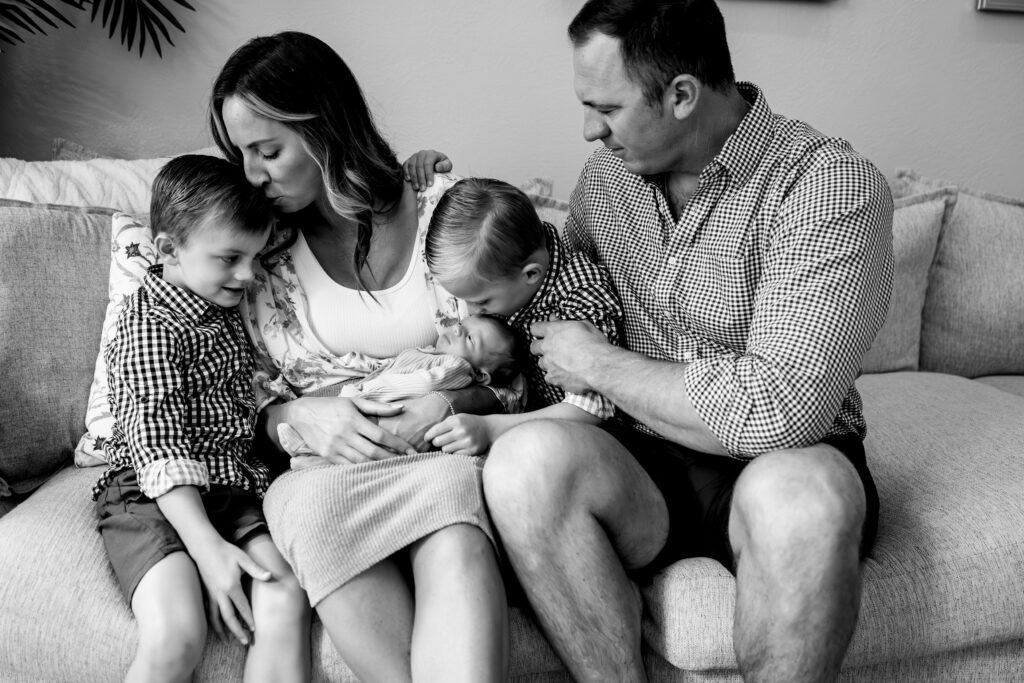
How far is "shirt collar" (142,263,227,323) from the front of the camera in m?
1.54

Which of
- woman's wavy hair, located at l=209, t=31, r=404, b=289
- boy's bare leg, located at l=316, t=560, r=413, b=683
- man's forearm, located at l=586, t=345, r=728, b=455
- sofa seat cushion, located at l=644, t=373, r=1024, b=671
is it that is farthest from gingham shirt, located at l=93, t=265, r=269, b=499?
sofa seat cushion, located at l=644, t=373, r=1024, b=671

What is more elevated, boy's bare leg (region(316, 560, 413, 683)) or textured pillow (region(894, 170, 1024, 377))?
textured pillow (region(894, 170, 1024, 377))

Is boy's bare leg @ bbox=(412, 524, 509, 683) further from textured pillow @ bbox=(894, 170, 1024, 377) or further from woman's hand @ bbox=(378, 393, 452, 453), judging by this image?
textured pillow @ bbox=(894, 170, 1024, 377)

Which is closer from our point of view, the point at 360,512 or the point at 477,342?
the point at 360,512

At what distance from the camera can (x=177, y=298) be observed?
1.54 m

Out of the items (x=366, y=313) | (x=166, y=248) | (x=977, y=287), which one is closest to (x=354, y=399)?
(x=366, y=313)

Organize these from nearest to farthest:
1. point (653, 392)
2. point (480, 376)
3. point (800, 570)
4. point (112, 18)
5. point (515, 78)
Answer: point (800, 570), point (653, 392), point (480, 376), point (112, 18), point (515, 78)

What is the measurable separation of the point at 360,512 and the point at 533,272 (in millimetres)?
517

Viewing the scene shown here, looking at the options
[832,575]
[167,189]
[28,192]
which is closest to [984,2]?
[832,575]

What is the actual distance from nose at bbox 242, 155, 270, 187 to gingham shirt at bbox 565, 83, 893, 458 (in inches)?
23.6

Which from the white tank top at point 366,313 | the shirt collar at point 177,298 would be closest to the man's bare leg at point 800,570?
the white tank top at point 366,313

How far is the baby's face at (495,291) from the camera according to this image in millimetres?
1564

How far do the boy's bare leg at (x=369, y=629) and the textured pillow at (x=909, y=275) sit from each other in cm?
147

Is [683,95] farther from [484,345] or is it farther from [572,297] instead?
[484,345]
